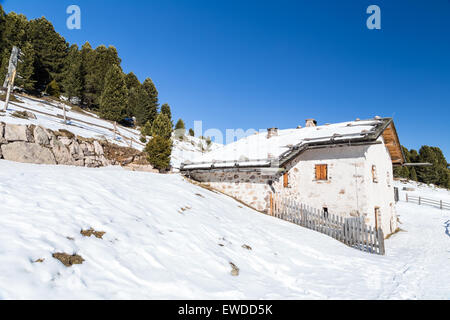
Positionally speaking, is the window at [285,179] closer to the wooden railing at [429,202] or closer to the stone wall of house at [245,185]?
the stone wall of house at [245,185]

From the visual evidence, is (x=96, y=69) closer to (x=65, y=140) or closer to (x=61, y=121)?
(x=61, y=121)

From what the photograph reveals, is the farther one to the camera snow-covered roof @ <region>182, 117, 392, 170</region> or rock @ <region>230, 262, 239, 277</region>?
snow-covered roof @ <region>182, 117, 392, 170</region>

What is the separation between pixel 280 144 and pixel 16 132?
607 inches

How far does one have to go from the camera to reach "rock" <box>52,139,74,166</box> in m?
14.9

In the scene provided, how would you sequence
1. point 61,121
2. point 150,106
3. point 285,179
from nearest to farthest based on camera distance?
1. point 285,179
2. point 61,121
3. point 150,106

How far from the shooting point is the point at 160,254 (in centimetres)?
478

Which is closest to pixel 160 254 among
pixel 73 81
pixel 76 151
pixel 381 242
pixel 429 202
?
pixel 381 242

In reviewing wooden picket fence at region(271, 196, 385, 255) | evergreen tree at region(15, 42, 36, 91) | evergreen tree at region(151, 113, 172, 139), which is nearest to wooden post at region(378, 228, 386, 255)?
wooden picket fence at region(271, 196, 385, 255)

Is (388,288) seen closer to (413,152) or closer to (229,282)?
(229,282)

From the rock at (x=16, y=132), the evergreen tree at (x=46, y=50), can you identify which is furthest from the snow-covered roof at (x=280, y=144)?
the evergreen tree at (x=46, y=50)

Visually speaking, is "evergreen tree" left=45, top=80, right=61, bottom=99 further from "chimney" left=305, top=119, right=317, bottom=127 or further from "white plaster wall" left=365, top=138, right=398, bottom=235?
"white plaster wall" left=365, top=138, right=398, bottom=235

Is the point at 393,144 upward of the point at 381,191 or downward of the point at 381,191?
upward
